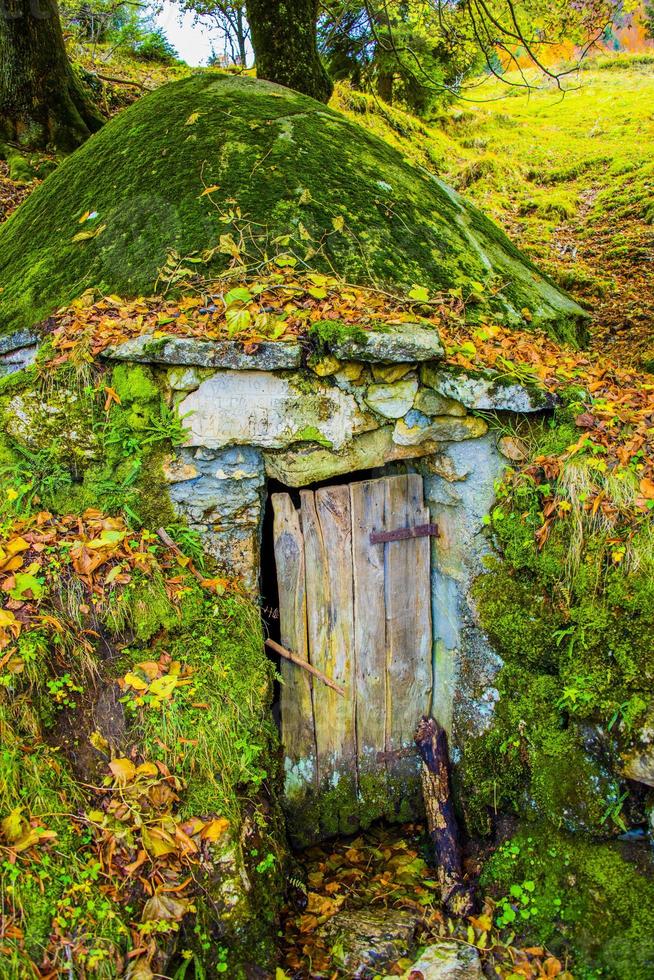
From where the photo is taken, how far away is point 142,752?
283cm

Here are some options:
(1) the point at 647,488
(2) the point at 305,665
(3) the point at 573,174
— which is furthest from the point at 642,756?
(3) the point at 573,174

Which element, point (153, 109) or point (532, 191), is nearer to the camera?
point (153, 109)

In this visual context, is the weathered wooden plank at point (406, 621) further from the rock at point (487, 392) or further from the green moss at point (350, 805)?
the rock at point (487, 392)

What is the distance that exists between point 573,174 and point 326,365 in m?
7.84

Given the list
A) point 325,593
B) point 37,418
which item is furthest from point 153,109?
point 325,593

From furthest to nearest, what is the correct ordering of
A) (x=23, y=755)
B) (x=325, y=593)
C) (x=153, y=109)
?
(x=153, y=109), (x=325, y=593), (x=23, y=755)

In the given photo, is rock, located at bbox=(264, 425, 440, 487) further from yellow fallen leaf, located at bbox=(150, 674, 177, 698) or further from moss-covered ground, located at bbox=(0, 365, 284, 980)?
yellow fallen leaf, located at bbox=(150, 674, 177, 698)

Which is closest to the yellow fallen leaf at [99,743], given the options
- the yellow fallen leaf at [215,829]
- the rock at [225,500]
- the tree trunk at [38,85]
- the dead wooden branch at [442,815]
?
the yellow fallen leaf at [215,829]

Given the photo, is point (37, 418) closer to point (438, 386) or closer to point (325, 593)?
point (325, 593)

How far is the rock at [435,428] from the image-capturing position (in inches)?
128

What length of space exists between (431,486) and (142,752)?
203 centimetres

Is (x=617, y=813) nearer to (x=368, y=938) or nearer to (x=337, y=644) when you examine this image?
(x=368, y=938)

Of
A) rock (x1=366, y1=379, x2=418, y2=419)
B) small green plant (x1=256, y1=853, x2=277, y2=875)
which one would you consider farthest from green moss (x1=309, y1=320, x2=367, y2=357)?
small green plant (x1=256, y1=853, x2=277, y2=875)

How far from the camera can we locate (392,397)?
3205 millimetres
